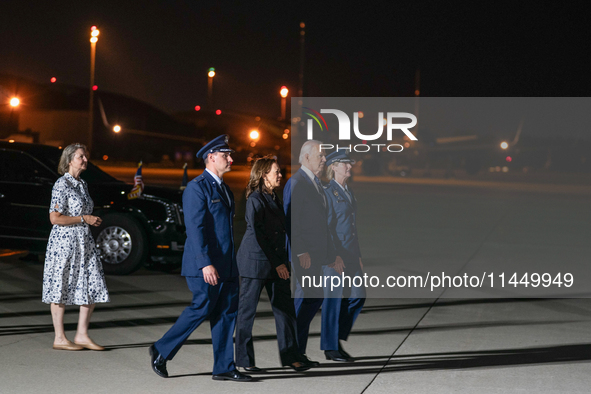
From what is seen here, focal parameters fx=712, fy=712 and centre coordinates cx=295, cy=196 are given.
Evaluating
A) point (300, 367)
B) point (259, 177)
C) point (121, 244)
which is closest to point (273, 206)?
point (259, 177)

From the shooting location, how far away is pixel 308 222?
534cm

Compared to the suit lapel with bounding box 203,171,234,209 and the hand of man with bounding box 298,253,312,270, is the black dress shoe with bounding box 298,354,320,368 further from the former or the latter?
the suit lapel with bounding box 203,171,234,209

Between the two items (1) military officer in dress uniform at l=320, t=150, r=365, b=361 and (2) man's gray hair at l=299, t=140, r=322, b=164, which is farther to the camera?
(1) military officer in dress uniform at l=320, t=150, r=365, b=361

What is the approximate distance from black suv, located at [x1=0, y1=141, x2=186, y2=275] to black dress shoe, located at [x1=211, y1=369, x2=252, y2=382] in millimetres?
4608

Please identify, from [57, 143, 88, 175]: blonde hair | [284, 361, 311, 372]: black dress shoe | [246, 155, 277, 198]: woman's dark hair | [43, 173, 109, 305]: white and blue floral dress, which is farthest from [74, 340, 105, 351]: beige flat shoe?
[246, 155, 277, 198]: woman's dark hair

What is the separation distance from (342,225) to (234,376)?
1467 mm

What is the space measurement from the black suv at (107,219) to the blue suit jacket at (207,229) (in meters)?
4.69

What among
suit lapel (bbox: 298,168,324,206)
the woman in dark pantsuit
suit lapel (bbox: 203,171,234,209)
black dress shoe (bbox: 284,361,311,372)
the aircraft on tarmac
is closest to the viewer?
suit lapel (bbox: 203,171,234,209)

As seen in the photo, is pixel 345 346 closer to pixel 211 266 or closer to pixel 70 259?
pixel 211 266

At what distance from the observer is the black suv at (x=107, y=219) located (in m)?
9.45

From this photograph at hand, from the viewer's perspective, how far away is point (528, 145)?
351 ft

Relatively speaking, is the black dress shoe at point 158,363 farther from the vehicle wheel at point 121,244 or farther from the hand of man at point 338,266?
the vehicle wheel at point 121,244

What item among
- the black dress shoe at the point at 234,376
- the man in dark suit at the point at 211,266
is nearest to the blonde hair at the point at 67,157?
the man in dark suit at the point at 211,266

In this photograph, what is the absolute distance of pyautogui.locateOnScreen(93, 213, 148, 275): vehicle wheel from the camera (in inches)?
371
